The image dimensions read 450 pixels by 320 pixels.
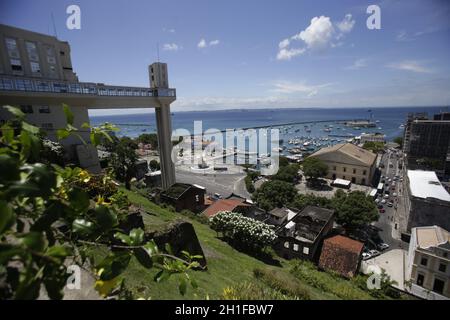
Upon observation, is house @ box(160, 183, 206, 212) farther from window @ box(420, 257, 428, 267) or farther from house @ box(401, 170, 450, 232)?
house @ box(401, 170, 450, 232)

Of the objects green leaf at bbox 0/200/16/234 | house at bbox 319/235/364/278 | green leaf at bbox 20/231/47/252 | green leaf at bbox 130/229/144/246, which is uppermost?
green leaf at bbox 0/200/16/234

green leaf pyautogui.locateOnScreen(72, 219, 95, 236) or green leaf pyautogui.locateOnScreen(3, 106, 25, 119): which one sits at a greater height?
green leaf pyautogui.locateOnScreen(3, 106, 25, 119)

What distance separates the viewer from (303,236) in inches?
760

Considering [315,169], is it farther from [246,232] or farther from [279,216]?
[246,232]

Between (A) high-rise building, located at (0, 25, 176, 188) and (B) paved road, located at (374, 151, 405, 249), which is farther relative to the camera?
(B) paved road, located at (374, 151, 405, 249)

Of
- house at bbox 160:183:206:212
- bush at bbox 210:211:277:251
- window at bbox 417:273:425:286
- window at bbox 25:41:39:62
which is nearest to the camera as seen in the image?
bush at bbox 210:211:277:251

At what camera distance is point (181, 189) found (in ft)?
73.7

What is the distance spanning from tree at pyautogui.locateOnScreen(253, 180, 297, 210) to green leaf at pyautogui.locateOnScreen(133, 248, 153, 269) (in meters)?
26.3

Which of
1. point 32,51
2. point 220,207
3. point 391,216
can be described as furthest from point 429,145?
point 32,51

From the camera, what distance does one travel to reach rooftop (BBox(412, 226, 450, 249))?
17.3 metres

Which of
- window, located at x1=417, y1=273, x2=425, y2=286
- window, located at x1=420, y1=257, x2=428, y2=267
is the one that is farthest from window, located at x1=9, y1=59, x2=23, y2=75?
window, located at x1=417, y1=273, x2=425, y2=286

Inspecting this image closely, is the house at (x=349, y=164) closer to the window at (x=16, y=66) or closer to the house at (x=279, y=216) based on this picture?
the house at (x=279, y=216)
